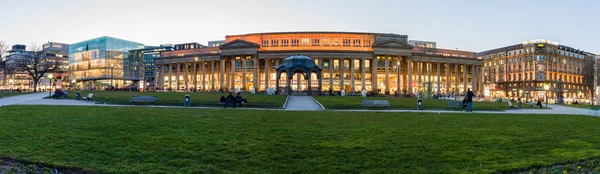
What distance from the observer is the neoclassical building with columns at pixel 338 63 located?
9875 cm

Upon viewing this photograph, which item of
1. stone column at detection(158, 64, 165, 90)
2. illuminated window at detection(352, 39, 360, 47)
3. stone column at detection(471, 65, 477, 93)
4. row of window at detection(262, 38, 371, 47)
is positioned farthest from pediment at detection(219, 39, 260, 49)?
stone column at detection(471, 65, 477, 93)

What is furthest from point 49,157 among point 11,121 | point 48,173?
point 11,121

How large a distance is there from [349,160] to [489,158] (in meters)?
4.39

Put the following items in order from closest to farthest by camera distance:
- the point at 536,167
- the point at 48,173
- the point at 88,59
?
1. the point at 48,173
2. the point at 536,167
3. the point at 88,59

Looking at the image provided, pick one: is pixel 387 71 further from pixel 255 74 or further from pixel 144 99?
pixel 144 99

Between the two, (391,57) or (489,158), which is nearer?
(489,158)

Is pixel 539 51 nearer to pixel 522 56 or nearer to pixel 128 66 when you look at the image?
pixel 522 56

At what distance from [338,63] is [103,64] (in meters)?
99.0

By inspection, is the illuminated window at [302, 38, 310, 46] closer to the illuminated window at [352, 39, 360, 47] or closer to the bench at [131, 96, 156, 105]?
the illuminated window at [352, 39, 360, 47]

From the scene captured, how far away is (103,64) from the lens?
145 m

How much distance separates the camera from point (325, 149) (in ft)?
40.3

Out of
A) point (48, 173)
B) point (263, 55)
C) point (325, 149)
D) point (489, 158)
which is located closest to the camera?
point (48, 173)

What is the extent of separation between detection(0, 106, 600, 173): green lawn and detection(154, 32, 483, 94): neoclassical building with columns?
75960mm

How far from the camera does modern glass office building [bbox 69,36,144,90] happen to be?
145m
